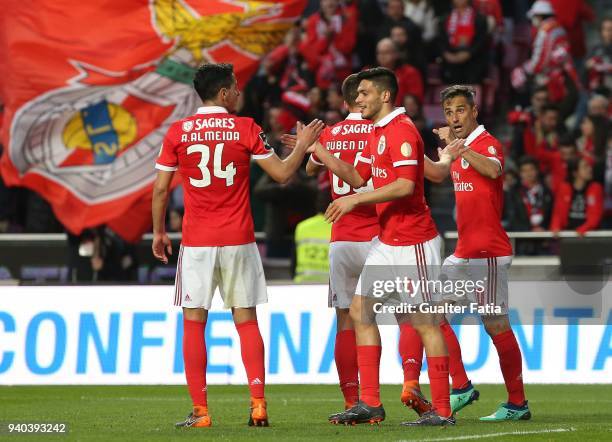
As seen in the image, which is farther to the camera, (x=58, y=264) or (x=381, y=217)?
(x=58, y=264)

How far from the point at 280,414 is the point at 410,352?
1310 millimetres

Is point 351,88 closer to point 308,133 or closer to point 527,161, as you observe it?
point 308,133

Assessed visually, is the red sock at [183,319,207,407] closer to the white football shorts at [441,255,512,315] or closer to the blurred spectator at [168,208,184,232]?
the white football shorts at [441,255,512,315]

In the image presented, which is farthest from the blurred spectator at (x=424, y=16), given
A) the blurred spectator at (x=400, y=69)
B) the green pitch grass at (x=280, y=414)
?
the green pitch grass at (x=280, y=414)

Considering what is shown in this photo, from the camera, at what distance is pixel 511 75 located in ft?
69.6

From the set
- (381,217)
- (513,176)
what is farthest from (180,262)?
(513,176)

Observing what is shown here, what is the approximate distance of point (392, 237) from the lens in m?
9.77

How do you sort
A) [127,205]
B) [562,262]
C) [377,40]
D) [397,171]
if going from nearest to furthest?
1. [397,171]
2. [562,262]
3. [127,205]
4. [377,40]

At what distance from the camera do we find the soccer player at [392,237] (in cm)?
954

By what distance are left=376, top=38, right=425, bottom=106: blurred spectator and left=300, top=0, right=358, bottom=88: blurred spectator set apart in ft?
3.32

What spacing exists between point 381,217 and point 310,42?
1106 centimetres

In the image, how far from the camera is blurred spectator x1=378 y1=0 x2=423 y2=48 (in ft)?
65.6

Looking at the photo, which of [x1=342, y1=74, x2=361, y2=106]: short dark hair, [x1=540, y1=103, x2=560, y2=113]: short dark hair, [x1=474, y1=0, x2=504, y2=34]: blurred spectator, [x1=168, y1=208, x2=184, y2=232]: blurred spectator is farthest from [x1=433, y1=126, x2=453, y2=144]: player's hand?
[x1=474, y1=0, x2=504, y2=34]: blurred spectator

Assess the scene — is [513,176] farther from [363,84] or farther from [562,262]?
[363,84]
